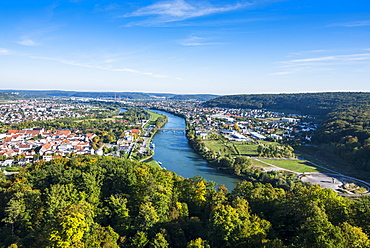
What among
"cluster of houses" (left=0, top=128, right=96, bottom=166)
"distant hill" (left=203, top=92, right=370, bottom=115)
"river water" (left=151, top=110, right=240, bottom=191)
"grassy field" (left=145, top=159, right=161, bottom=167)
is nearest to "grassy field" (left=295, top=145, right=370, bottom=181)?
"river water" (left=151, top=110, right=240, bottom=191)

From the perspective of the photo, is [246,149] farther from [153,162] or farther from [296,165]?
[153,162]

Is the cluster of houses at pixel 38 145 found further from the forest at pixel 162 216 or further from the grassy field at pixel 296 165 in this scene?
the grassy field at pixel 296 165

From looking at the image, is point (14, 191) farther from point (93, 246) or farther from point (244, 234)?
point (244, 234)

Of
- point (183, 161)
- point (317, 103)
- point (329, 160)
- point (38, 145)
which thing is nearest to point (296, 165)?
point (329, 160)

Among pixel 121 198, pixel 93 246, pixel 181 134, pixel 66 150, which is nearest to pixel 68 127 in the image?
pixel 66 150

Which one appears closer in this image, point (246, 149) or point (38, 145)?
point (38, 145)
